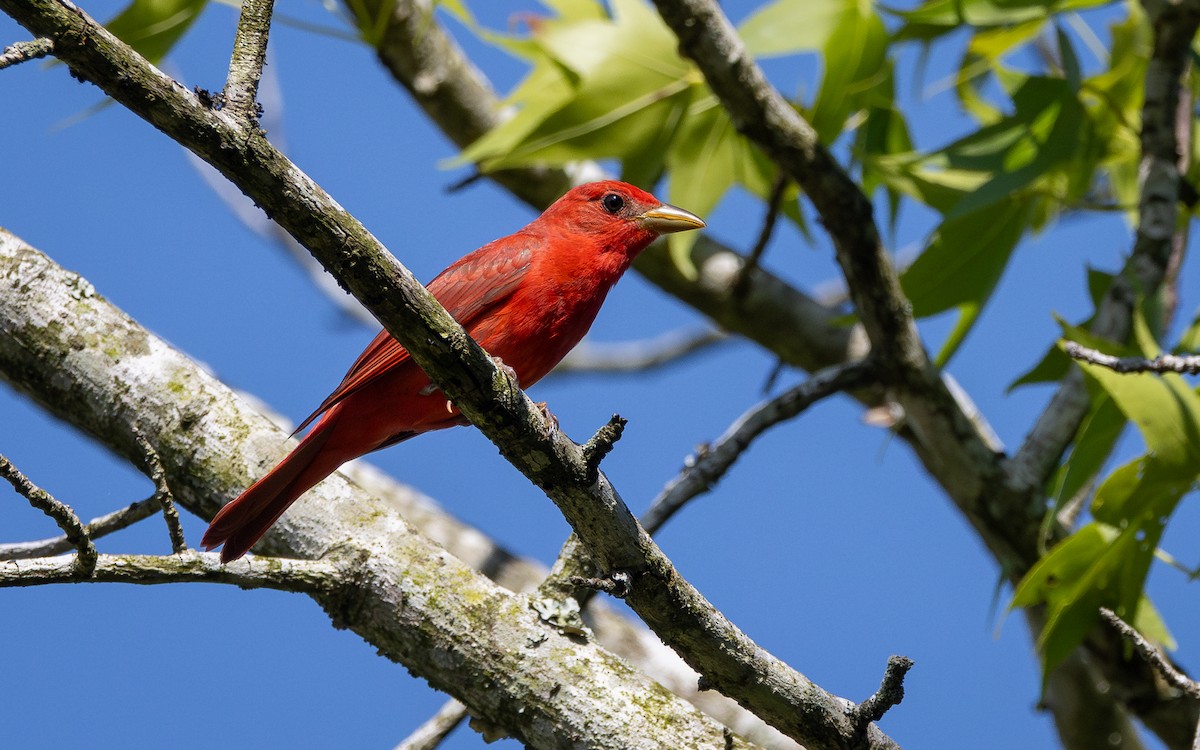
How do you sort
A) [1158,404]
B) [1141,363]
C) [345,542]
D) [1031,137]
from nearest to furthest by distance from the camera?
1. [1141,363]
2. [1158,404]
3. [345,542]
4. [1031,137]

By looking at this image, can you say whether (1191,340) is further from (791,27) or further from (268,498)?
(268,498)

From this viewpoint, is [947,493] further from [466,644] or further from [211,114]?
[211,114]

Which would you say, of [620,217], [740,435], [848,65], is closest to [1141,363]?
[740,435]

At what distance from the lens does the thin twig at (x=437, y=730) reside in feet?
12.2

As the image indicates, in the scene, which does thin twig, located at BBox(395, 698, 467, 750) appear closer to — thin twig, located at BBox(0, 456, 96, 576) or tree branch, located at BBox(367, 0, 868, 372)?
thin twig, located at BBox(0, 456, 96, 576)

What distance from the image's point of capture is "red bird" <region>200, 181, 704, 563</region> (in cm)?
362

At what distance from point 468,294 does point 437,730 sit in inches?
55.4

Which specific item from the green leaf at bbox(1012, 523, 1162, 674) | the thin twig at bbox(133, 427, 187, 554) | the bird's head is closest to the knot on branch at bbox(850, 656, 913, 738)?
the green leaf at bbox(1012, 523, 1162, 674)

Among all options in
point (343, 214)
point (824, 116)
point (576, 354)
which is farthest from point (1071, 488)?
point (576, 354)

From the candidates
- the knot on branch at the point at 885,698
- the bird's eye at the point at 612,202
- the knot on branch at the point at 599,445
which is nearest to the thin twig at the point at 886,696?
the knot on branch at the point at 885,698

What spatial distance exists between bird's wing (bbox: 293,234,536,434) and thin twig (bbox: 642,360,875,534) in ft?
2.83

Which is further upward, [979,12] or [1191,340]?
[979,12]

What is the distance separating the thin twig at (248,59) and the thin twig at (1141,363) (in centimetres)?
219

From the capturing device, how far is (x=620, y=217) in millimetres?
4715
